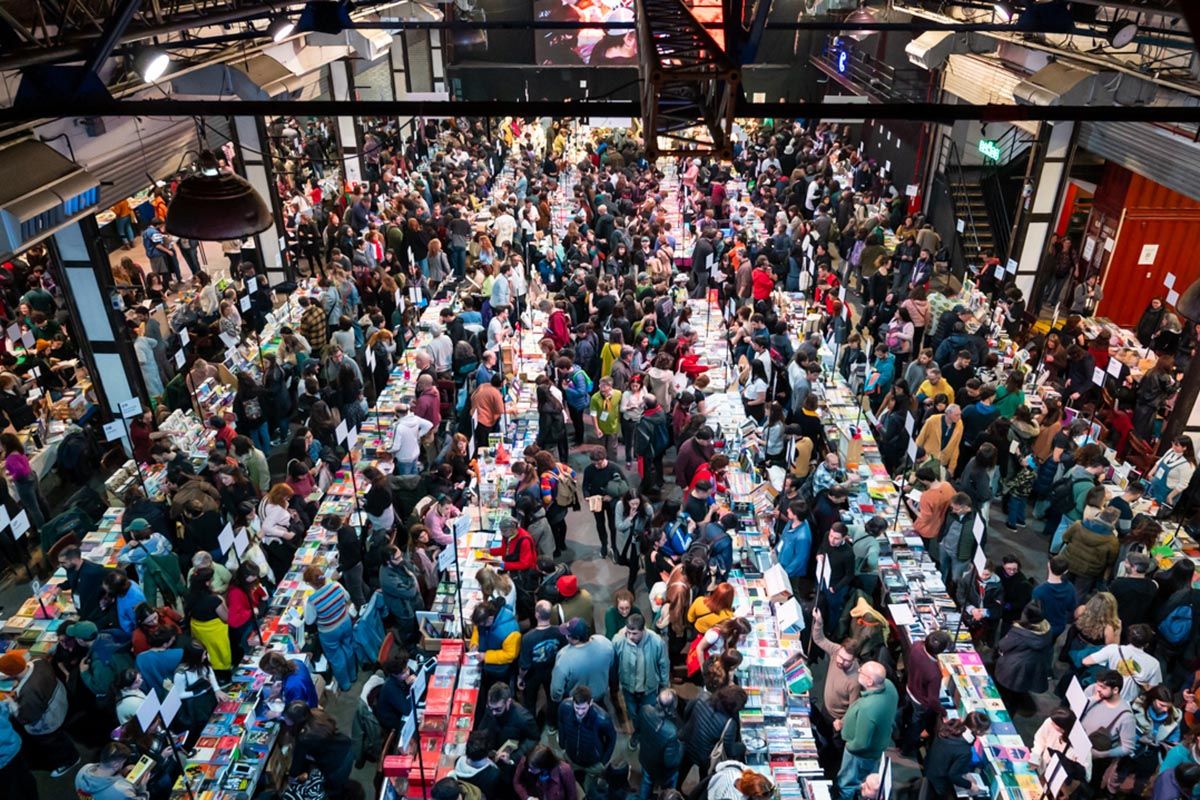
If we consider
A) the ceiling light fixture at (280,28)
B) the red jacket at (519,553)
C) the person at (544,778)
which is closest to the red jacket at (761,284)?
the red jacket at (519,553)

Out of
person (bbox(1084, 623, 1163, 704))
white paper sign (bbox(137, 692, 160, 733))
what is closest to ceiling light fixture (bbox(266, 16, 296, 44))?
white paper sign (bbox(137, 692, 160, 733))

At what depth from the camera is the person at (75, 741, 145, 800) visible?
19.4 feet

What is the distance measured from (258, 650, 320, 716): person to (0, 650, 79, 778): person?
1.79 meters

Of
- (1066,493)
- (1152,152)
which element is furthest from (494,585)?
(1152,152)

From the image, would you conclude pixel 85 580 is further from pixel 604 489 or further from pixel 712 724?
pixel 712 724

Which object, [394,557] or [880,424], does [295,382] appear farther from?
[880,424]

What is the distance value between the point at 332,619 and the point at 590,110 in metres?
4.63

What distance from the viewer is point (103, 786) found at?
19.4 ft

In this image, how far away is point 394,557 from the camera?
777 centimetres

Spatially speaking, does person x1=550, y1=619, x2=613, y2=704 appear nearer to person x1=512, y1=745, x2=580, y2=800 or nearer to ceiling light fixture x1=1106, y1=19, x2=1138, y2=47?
person x1=512, y1=745, x2=580, y2=800

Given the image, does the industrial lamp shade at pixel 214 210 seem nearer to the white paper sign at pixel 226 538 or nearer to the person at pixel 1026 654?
the white paper sign at pixel 226 538

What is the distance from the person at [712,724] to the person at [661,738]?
13cm

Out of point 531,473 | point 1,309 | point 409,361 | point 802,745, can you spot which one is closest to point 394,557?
point 531,473

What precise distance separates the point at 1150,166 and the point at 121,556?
45.3 ft
